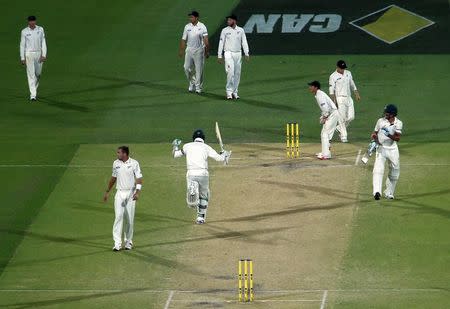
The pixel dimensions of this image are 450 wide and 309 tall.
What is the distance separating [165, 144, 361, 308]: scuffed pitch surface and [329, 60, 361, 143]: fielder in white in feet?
2.33

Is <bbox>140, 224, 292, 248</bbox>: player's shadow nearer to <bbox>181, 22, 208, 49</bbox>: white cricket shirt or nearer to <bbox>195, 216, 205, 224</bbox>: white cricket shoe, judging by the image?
<bbox>195, 216, 205, 224</bbox>: white cricket shoe

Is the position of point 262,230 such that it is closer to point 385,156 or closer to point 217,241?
point 217,241

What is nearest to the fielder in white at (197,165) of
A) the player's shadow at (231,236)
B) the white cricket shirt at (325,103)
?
the player's shadow at (231,236)

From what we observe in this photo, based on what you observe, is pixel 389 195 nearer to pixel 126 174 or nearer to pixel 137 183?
pixel 137 183

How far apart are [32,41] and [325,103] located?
34.1 ft

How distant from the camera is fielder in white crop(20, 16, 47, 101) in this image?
47469 mm

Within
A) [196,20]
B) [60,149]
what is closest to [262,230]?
[60,149]

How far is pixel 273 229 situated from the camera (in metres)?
37.0

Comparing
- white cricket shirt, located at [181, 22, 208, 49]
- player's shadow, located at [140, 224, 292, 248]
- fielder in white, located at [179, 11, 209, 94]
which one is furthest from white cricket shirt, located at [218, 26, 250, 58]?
player's shadow, located at [140, 224, 292, 248]

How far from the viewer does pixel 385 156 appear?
3825cm

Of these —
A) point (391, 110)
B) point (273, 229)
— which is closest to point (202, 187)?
point (273, 229)

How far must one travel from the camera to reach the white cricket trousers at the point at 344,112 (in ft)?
142

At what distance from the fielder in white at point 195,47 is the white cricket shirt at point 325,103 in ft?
22.6

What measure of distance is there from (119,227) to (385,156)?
268 inches
